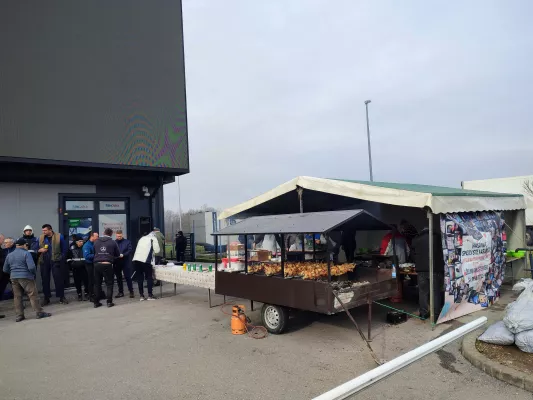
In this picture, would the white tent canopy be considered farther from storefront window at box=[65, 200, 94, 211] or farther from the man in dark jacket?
storefront window at box=[65, 200, 94, 211]

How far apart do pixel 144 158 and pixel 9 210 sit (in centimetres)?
373

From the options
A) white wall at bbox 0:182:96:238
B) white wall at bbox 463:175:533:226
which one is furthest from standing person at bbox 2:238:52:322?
white wall at bbox 463:175:533:226

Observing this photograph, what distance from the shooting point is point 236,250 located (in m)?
8.09

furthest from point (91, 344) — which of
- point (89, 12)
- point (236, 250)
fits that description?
point (89, 12)

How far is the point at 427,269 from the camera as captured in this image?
6.52 m

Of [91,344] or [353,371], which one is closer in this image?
[353,371]

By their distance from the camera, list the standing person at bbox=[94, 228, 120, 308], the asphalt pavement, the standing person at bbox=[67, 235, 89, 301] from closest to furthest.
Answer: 1. the asphalt pavement
2. the standing person at bbox=[94, 228, 120, 308]
3. the standing person at bbox=[67, 235, 89, 301]

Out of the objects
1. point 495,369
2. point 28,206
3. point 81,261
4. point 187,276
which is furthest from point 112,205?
point 495,369

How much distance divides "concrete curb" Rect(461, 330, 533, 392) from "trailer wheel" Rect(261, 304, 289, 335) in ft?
8.49

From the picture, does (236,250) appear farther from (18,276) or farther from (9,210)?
(9,210)

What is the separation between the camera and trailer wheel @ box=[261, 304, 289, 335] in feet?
20.0

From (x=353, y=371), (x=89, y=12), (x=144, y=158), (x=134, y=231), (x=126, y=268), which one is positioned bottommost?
(x=353, y=371)

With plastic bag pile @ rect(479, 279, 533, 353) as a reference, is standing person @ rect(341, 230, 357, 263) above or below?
above

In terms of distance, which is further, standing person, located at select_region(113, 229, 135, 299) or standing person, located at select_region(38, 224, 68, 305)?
standing person, located at select_region(113, 229, 135, 299)
